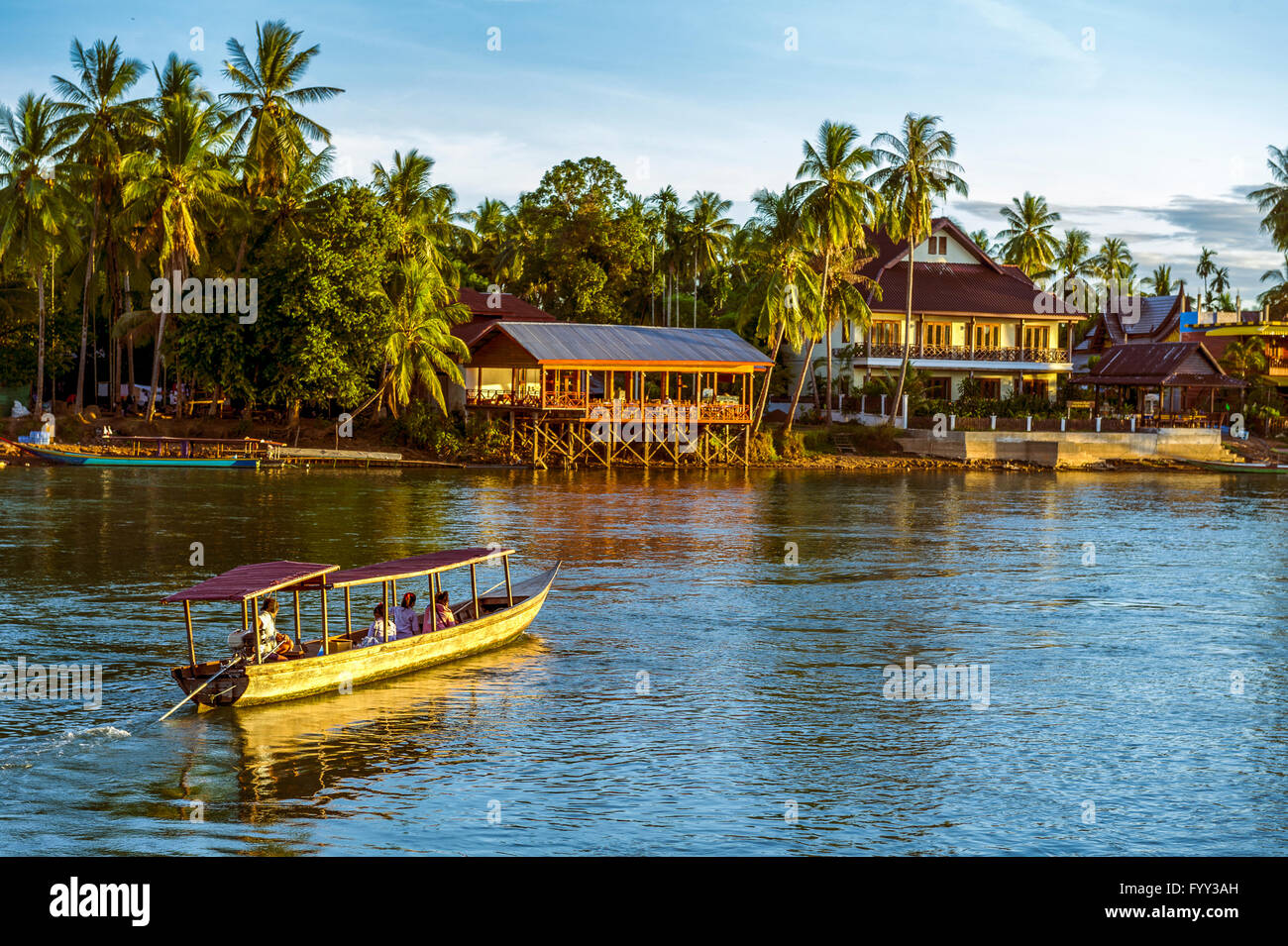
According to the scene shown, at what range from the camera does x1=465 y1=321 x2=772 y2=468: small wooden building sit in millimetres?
59156

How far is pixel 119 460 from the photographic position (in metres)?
56.6

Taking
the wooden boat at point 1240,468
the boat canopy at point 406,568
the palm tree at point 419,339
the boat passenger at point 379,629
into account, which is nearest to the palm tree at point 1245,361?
the wooden boat at point 1240,468

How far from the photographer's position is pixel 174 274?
189 ft

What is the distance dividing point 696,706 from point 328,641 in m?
5.73

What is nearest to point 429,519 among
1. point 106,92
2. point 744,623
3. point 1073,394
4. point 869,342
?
point 744,623

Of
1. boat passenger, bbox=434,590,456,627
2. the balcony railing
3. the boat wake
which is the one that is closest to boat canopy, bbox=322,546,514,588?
boat passenger, bbox=434,590,456,627

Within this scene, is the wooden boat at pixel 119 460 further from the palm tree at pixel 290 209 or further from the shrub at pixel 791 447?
the shrub at pixel 791 447

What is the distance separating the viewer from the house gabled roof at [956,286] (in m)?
73.9

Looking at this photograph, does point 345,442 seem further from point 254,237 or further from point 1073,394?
point 1073,394

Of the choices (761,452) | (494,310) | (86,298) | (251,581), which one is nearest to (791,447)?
(761,452)

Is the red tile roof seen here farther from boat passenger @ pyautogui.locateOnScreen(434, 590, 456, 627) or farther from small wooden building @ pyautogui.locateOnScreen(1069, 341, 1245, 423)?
boat passenger @ pyautogui.locateOnScreen(434, 590, 456, 627)

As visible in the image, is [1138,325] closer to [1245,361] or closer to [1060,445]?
[1245,361]

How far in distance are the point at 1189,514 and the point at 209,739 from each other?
4127 centimetres

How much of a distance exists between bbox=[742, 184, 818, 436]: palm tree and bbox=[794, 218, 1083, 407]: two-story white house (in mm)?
5758
